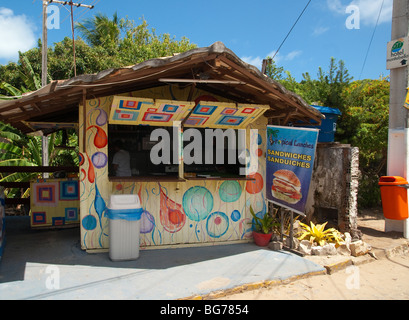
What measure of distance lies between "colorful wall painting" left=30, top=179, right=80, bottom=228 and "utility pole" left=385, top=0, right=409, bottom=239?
26.2ft

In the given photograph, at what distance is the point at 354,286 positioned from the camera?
16.5ft

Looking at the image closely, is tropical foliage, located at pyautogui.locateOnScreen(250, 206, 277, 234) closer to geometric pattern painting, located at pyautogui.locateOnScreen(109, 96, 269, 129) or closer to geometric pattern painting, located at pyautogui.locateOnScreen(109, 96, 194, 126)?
geometric pattern painting, located at pyautogui.locateOnScreen(109, 96, 269, 129)

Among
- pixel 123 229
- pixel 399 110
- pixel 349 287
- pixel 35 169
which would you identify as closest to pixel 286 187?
pixel 349 287

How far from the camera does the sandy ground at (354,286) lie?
14.9 ft

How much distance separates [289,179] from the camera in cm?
627

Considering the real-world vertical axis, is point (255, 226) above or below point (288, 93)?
below

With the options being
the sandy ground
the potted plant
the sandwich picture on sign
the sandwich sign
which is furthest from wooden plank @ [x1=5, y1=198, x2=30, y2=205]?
the sandy ground

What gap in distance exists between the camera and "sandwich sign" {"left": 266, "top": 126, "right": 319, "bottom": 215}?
5.90 meters

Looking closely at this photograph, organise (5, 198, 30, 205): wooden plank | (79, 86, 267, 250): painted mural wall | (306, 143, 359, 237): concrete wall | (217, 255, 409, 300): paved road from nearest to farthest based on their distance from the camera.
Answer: (217, 255, 409, 300): paved road, (79, 86, 267, 250): painted mural wall, (306, 143, 359, 237): concrete wall, (5, 198, 30, 205): wooden plank

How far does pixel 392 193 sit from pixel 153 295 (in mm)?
6343

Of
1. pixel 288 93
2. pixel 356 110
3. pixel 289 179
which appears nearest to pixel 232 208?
pixel 289 179

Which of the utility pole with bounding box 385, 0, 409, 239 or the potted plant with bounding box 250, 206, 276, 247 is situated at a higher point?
the utility pole with bounding box 385, 0, 409, 239

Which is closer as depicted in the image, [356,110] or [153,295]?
[153,295]
